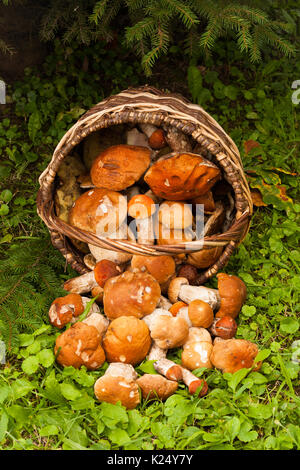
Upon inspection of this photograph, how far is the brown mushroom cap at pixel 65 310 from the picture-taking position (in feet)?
8.00

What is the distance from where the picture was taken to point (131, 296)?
2.35 m

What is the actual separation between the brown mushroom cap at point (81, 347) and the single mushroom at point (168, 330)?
28 cm

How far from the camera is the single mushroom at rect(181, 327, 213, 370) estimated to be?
91.7 inches

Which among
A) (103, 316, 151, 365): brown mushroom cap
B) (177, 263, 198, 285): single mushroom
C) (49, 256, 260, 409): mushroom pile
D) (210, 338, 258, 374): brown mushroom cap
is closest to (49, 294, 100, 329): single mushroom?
(49, 256, 260, 409): mushroom pile

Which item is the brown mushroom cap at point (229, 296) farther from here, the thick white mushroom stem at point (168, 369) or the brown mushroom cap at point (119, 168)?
the brown mushroom cap at point (119, 168)

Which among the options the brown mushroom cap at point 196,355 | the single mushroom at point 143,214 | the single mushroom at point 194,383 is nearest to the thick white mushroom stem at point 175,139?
the single mushroom at point 143,214

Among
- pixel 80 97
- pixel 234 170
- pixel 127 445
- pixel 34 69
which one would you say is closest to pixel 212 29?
pixel 234 170

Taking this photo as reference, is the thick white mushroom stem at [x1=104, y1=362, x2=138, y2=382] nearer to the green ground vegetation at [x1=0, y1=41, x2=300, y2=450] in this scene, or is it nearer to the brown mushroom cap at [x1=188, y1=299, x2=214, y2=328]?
the green ground vegetation at [x1=0, y1=41, x2=300, y2=450]

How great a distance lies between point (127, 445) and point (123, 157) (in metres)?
1.49

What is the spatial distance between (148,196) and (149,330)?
0.80m

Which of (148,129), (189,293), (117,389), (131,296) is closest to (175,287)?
(189,293)
